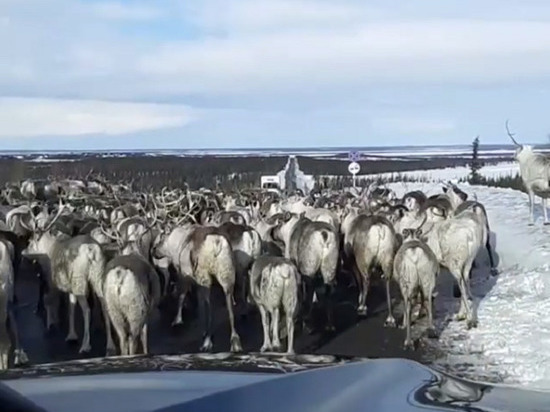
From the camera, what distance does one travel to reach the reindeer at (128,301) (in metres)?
11.7

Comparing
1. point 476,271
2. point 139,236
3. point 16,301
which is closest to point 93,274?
point 139,236

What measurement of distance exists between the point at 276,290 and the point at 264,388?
10401mm

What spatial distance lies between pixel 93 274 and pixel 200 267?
160cm

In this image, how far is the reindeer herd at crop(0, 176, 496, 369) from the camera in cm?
1214

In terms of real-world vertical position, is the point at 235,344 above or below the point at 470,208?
below

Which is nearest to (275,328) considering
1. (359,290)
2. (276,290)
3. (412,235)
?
(276,290)

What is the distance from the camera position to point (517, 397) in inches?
94.7

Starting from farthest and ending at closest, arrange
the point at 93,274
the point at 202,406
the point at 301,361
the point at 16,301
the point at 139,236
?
the point at 16,301
the point at 139,236
the point at 93,274
the point at 301,361
the point at 202,406

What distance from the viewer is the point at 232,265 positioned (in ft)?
45.8

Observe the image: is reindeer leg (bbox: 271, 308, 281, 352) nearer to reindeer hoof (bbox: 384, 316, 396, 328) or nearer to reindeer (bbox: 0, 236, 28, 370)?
reindeer hoof (bbox: 384, 316, 396, 328)

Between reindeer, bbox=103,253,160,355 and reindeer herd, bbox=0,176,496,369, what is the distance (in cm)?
1

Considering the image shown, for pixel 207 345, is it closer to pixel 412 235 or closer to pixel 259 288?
pixel 259 288

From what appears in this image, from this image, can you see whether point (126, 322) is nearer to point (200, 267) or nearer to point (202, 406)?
point (200, 267)

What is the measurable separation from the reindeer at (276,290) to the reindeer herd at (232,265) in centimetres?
2
